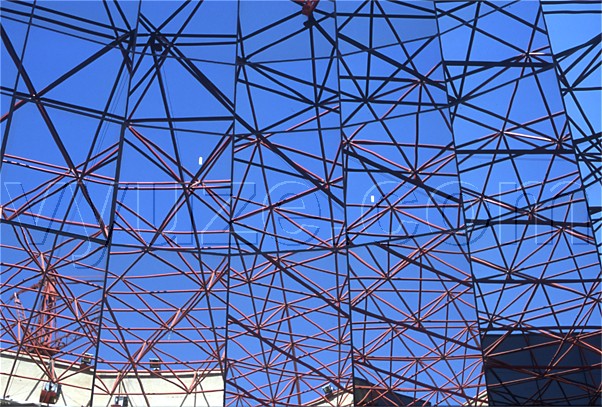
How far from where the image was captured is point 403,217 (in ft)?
108

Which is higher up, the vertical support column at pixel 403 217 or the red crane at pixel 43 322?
the vertical support column at pixel 403 217

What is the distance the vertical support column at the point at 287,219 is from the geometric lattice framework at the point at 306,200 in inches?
3.7

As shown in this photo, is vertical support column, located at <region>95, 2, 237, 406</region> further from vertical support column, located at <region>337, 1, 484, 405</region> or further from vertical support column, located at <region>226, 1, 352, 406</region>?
vertical support column, located at <region>337, 1, 484, 405</region>

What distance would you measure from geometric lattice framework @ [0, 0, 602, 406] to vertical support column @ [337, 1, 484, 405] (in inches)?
3.7

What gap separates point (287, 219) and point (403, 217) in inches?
208

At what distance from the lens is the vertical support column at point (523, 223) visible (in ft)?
102

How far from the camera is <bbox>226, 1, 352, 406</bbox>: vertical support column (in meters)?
29.1

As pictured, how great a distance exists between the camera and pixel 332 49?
2947cm

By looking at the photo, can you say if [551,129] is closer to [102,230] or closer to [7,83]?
[102,230]

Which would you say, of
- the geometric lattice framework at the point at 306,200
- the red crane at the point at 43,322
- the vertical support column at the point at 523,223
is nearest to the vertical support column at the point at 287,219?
the geometric lattice framework at the point at 306,200

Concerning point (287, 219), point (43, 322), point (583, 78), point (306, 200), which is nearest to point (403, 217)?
point (306, 200)

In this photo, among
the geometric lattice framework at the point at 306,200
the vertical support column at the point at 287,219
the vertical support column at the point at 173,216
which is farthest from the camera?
the vertical support column at the point at 287,219

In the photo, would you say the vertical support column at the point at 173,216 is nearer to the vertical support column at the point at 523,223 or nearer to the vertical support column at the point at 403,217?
the vertical support column at the point at 403,217

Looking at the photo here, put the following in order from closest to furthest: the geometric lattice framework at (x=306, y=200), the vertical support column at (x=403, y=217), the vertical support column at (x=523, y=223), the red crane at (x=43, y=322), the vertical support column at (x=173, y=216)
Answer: the geometric lattice framework at (x=306, y=200) < the vertical support column at (x=173, y=216) < the vertical support column at (x=403, y=217) < the red crane at (x=43, y=322) < the vertical support column at (x=523, y=223)
